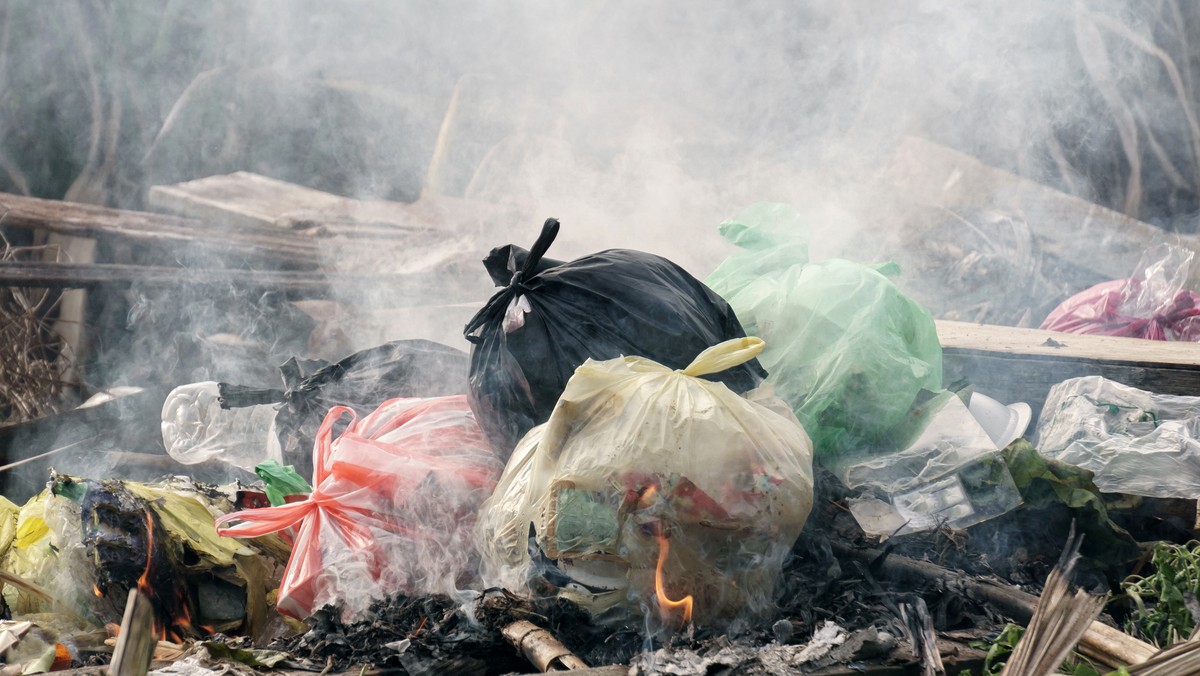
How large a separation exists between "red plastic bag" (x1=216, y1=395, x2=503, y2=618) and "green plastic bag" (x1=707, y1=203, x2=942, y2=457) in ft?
2.89

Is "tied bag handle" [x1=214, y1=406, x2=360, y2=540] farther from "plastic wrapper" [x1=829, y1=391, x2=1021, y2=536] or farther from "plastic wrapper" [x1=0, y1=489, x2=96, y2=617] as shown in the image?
"plastic wrapper" [x1=829, y1=391, x2=1021, y2=536]

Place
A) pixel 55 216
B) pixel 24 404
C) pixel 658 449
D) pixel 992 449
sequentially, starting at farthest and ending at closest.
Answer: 1. pixel 55 216
2. pixel 24 404
3. pixel 992 449
4. pixel 658 449

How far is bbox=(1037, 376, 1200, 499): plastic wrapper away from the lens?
2.48 metres

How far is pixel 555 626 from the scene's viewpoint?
193cm

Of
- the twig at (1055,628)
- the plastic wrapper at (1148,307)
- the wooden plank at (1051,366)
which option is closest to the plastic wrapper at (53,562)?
the twig at (1055,628)

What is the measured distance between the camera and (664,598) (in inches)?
72.9

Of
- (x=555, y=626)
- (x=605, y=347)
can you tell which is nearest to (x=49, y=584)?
(x=555, y=626)

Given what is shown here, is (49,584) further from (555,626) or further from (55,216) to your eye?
(55,216)

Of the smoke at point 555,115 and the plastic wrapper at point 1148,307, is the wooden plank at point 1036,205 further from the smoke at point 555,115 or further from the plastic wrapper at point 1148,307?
the plastic wrapper at point 1148,307

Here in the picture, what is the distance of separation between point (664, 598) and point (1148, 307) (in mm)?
3502

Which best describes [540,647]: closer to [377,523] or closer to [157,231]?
[377,523]

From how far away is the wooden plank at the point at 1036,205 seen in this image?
6.08 m

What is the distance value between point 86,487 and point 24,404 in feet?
12.5

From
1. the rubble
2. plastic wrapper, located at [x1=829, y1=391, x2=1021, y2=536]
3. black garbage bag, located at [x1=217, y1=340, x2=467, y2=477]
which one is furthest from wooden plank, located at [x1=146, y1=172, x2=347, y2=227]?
plastic wrapper, located at [x1=829, y1=391, x2=1021, y2=536]
